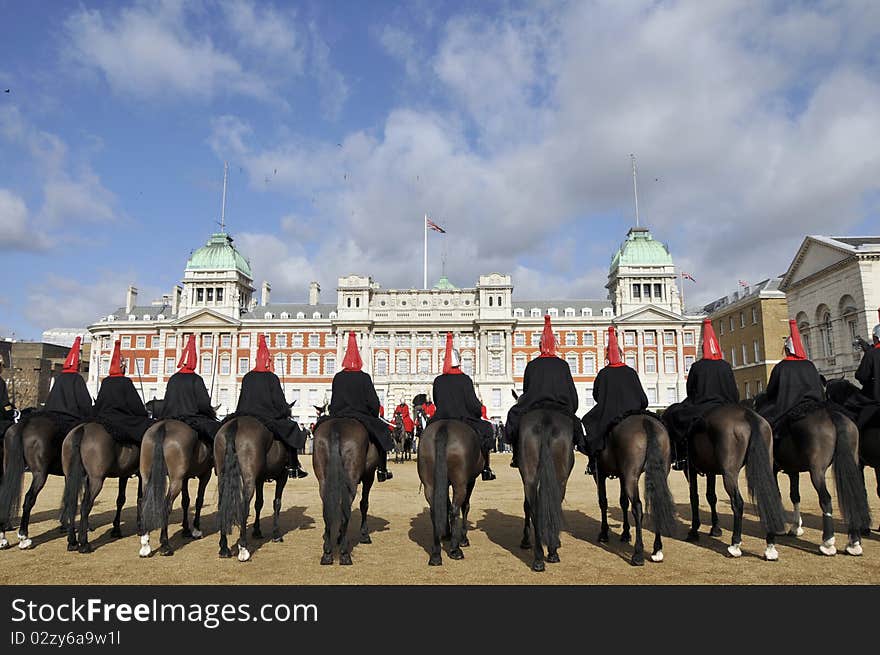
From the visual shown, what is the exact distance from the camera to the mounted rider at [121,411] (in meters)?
8.34

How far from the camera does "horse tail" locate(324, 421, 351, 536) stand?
703cm

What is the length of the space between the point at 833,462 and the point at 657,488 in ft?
8.25

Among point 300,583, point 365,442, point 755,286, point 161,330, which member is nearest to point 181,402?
point 365,442

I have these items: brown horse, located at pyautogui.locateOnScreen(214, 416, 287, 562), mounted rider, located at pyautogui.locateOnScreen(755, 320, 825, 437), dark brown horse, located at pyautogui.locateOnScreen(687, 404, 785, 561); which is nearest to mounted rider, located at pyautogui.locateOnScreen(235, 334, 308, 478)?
brown horse, located at pyautogui.locateOnScreen(214, 416, 287, 562)

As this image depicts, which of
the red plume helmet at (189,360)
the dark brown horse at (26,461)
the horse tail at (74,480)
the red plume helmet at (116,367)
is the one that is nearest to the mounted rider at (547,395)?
the red plume helmet at (189,360)

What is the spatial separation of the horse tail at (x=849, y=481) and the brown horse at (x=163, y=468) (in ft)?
27.7

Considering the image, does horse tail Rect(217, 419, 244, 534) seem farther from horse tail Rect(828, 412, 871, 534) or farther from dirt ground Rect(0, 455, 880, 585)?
Result: horse tail Rect(828, 412, 871, 534)

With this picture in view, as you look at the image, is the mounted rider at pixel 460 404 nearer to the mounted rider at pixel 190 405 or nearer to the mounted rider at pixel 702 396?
the mounted rider at pixel 702 396

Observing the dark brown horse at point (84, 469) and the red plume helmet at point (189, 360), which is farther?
the red plume helmet at point (189, 360)

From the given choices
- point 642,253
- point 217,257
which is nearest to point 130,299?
point 217,257

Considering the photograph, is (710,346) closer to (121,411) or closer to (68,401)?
(121,411)

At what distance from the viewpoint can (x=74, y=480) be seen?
26.0ft

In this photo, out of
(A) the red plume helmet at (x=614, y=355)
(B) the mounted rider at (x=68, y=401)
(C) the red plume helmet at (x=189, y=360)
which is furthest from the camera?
(C) the red plume helmet at (x=189, y=360)
